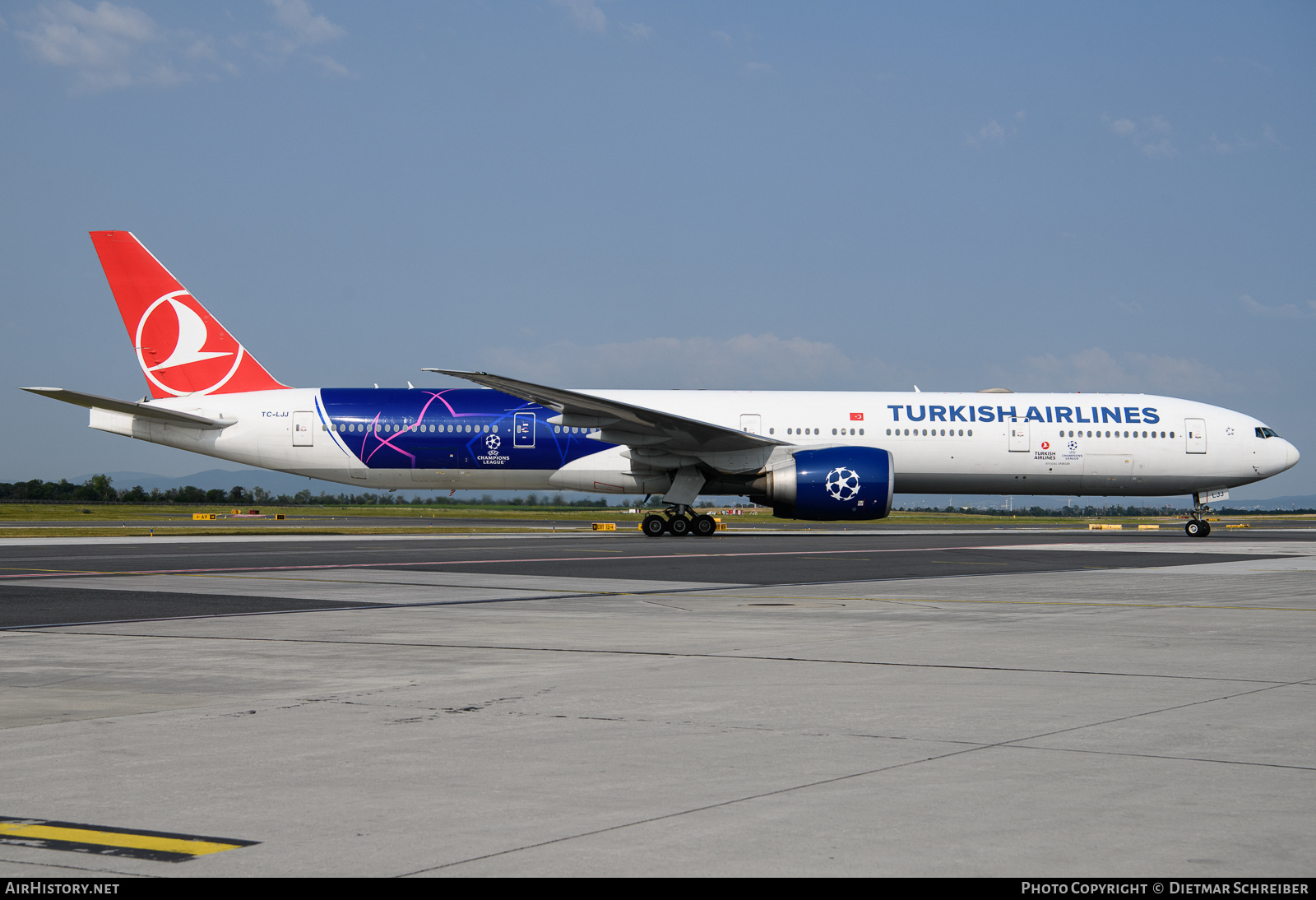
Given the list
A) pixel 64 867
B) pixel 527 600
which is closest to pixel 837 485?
pixel 527 600

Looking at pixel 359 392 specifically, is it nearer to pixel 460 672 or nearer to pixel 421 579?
pixel 421 579

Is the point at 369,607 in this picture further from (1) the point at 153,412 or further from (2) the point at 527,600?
(1) the point at 153,412

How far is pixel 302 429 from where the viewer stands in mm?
30906

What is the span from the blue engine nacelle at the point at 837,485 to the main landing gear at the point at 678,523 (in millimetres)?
3039

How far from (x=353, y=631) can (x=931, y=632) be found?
4.93 m

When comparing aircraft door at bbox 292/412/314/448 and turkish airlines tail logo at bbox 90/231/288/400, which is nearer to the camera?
aircraft door at bbox 292/412/314/448

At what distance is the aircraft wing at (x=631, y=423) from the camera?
25.8 m

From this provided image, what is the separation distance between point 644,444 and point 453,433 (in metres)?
5.40

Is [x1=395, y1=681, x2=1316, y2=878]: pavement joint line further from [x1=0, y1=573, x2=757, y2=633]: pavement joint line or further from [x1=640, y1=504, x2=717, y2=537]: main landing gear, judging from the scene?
[x1=640, y1=504, x2=717, y2=537]: main landing gear

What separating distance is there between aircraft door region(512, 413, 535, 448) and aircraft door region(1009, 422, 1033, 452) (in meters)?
12.7

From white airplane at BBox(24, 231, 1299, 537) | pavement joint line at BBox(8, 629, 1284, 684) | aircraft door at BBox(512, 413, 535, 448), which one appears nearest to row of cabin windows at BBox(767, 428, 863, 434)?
white airplane at BBox(24, 231, 1299, 537)

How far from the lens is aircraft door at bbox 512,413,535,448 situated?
29906mm

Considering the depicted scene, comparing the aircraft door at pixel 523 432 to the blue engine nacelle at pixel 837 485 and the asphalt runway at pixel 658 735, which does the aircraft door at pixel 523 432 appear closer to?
the blue engine nacelle at pixel 837 485

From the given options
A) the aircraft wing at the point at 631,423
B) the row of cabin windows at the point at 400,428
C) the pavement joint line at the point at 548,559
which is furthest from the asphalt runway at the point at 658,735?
the row of cabin windows at the point at 400,428
